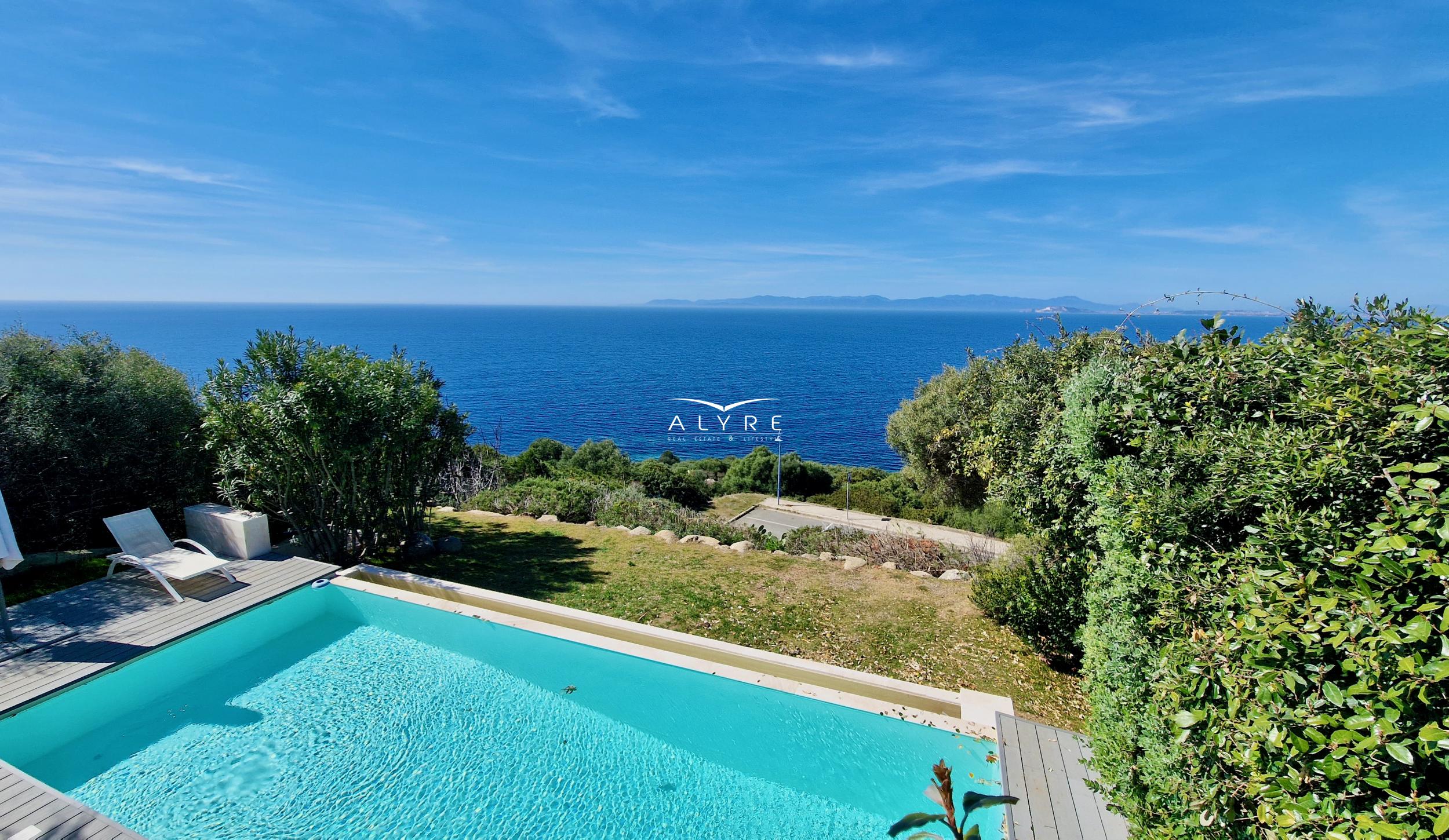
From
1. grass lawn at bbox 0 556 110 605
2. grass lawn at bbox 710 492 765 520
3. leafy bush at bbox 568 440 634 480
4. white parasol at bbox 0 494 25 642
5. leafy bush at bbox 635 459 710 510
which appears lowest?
grass lawn at bbox 710 492 765 520

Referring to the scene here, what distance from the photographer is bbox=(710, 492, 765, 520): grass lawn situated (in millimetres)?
23395

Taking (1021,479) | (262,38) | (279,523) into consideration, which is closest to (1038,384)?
(1021,479)

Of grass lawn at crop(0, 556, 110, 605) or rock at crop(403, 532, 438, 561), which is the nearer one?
grass lawn at crop(0, 556, 110, 605)

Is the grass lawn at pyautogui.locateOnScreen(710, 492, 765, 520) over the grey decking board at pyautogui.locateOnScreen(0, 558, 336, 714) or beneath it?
beneath

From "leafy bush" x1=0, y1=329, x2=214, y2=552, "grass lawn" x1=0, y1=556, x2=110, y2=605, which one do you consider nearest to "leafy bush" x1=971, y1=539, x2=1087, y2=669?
"grass lawn" x1=0, y1=556, x2=110, y2=605

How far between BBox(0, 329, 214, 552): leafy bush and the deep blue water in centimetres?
103

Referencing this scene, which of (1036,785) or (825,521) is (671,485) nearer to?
(825,521)

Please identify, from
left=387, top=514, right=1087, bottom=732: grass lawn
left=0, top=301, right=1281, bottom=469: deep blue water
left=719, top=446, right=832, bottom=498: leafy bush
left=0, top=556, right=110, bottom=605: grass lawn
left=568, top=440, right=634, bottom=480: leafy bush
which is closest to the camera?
left=387, top=514, right=1087, bottom=732: grass lawn

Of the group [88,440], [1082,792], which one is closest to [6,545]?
[88,440]

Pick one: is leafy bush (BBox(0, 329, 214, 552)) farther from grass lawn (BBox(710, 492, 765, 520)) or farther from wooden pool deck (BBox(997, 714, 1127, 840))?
grass lawn (BBox(710, 492, 765, 520))

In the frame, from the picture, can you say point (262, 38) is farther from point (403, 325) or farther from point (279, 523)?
point (403, 325)

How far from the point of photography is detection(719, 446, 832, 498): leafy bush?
29.4m

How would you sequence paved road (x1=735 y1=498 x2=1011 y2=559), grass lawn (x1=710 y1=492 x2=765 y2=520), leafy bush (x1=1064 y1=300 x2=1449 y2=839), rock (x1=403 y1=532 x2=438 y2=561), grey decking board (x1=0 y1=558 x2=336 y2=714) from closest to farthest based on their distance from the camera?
leafy bush (x1=1064 y1=300 x2=1449 y2=839), grey decking board (x1=0 y1=558 x2=336 y2=714), rock (x1=403 y1=532 x2=438 y2=561), paved road (x1=735 y1=498 x2=1011 y2=559), grass lawn (x1=710 y1=492 x2=765 y2=520)

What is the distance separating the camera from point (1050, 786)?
4.11m
